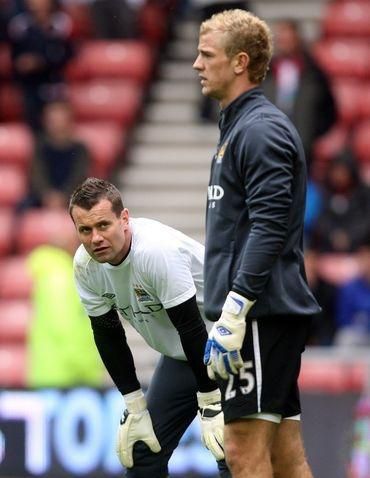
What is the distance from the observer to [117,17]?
14.5 metres

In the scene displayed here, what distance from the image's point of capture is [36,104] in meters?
13.6

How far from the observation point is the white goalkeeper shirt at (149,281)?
20.4ft

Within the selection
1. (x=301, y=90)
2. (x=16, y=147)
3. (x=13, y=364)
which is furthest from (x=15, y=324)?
(x=301, y=90)

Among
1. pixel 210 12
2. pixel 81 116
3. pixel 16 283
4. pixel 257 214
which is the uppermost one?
pixel 210 12

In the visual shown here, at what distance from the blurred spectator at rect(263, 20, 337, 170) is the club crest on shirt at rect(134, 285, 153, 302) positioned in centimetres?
611

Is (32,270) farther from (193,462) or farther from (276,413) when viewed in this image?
(276,413)

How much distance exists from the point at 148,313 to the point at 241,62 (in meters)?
1.17

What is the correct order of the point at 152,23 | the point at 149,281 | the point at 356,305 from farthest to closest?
the point at 152,23 → the point at 356,305 → the point at 149,281

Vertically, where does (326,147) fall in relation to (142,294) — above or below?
below

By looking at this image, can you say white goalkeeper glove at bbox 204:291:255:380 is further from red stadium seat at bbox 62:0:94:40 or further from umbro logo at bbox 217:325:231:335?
red stadium seat at bbox 62:0:94:40

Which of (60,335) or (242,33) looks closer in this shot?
(242,33)

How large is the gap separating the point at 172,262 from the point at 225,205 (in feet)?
1.40

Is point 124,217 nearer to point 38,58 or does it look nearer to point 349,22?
point 38,58

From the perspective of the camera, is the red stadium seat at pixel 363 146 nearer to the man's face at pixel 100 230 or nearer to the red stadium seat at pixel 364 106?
the red stadium seat at pixel 364 106
